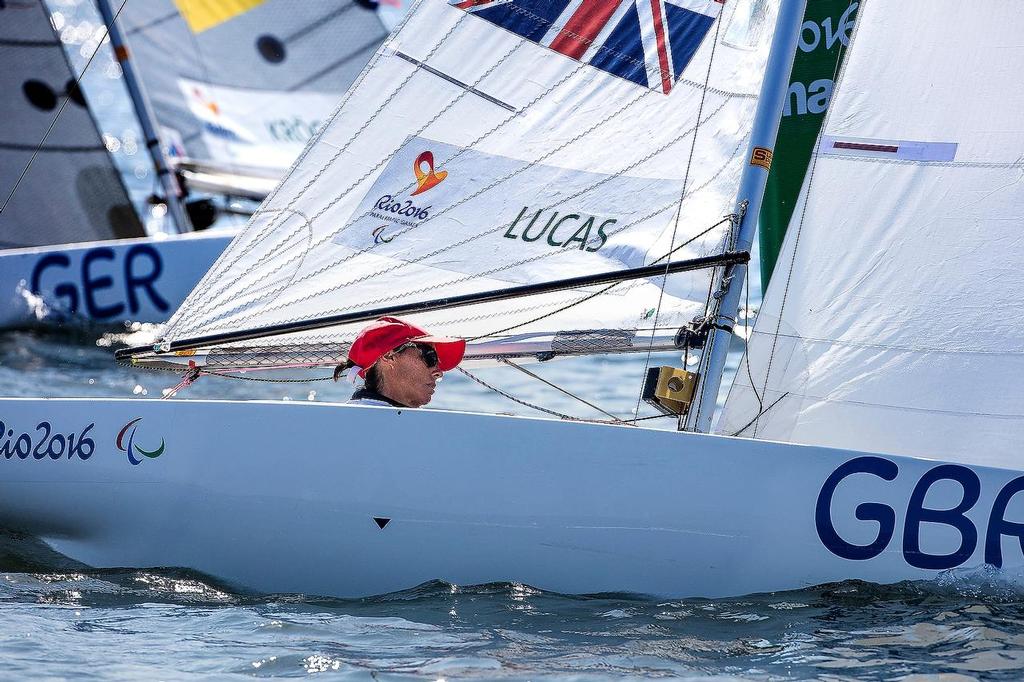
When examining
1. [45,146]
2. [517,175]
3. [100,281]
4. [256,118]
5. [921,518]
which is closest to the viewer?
[921,518]

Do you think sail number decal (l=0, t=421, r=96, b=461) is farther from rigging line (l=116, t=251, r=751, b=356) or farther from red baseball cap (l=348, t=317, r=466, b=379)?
red baseball cap (l=348, t=317, r=466, b=379)

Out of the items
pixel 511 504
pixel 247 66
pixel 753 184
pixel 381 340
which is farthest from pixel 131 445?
pixel 247 66

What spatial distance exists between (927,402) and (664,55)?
1.14 m

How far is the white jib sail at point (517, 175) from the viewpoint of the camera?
12.2ft

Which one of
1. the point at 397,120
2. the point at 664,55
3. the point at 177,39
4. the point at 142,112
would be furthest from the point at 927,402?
the point at 177,39

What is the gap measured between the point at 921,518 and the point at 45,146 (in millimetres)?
6417

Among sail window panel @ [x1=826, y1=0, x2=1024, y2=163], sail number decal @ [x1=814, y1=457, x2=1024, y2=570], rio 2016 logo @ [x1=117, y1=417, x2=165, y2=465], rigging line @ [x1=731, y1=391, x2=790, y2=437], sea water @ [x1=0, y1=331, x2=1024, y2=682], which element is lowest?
sea water @ [x1=0, y1=331, x2=1024, y2=682]

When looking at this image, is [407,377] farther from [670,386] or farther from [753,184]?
[753,184]

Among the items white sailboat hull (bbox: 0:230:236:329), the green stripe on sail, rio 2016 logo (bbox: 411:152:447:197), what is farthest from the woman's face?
white sailboat hull (bbox: 0:230:236:329)

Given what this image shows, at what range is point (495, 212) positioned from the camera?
379 centimetres

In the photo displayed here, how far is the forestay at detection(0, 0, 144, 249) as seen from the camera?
8.12 metres

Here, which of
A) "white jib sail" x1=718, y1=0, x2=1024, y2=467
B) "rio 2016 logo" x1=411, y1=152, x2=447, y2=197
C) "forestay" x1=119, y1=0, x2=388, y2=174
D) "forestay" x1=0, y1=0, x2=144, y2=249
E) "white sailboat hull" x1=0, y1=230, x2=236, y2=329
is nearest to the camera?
"white jib sail" x1=718, y1=0, x2=1024, y2=467

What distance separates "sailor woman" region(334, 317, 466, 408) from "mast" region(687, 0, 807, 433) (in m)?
0.69

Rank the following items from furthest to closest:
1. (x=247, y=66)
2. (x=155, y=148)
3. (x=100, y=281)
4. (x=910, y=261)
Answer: (x=247, y=66) < (x=155, y=148) < (x=100, y=281) < (x=910, y=261)
